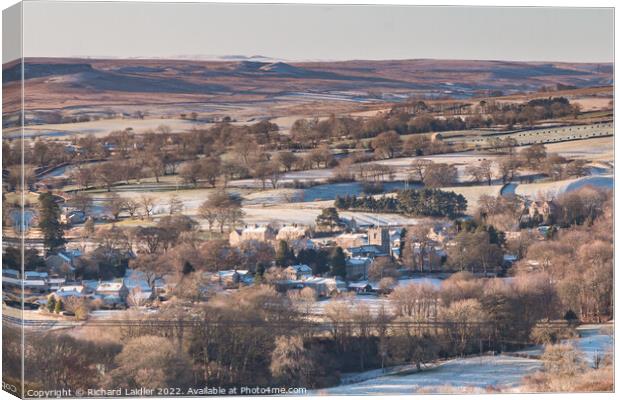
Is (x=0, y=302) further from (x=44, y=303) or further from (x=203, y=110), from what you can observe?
(x=203, y=110)

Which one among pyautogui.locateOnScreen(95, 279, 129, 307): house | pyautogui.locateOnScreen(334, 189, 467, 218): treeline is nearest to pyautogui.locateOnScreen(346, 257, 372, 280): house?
pyautogui.locateOnScreen(334, 189, 467, 218): treeline

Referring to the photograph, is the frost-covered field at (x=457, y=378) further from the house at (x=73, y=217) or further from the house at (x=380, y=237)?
the house at (x=73, y=217)

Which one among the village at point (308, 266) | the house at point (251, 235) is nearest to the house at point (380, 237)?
the village at point (308, 266)

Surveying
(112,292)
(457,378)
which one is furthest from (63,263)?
(457,378)

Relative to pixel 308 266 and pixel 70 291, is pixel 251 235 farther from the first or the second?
pixel 70 291

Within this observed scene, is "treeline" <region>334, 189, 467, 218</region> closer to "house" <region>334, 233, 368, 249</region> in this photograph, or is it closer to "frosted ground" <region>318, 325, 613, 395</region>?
"house" <region>334, 233, 368, 249</region>

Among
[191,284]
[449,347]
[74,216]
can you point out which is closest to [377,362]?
[449,347]

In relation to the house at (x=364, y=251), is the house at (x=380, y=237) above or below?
above
